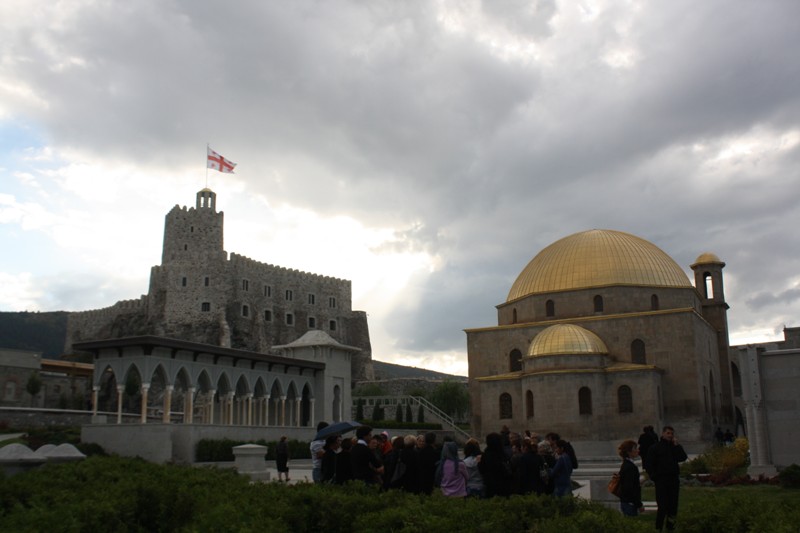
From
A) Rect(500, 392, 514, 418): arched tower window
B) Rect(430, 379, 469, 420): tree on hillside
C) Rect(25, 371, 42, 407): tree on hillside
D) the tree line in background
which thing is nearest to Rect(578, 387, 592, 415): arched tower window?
Rect(500, 392, 514, 418): arched tower window

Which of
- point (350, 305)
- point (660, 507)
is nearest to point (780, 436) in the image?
point (660, 507)

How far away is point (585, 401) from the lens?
116ft

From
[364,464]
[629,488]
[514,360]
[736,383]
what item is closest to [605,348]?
[514,360]

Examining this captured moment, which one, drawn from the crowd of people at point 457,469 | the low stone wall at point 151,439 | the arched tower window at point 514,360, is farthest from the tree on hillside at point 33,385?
the crowd of people at point 457,469

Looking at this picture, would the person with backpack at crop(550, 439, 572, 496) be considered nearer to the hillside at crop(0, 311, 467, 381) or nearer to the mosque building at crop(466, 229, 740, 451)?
the mosque building at crop(466, 229, 740, 451)

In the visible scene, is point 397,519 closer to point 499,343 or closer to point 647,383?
point 647,383

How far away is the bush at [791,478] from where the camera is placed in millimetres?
16859

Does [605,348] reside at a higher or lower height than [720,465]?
higher

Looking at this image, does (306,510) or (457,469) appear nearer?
(306,510)

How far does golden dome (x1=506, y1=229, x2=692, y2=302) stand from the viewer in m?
39.7

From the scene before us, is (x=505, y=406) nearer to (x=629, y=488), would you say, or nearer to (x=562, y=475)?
(x=562, y=475)

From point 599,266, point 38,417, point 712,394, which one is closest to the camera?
point 38,417

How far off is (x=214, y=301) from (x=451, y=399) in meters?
20.2

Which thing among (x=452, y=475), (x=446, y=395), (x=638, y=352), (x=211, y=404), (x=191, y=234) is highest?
(x=191, y=234)
